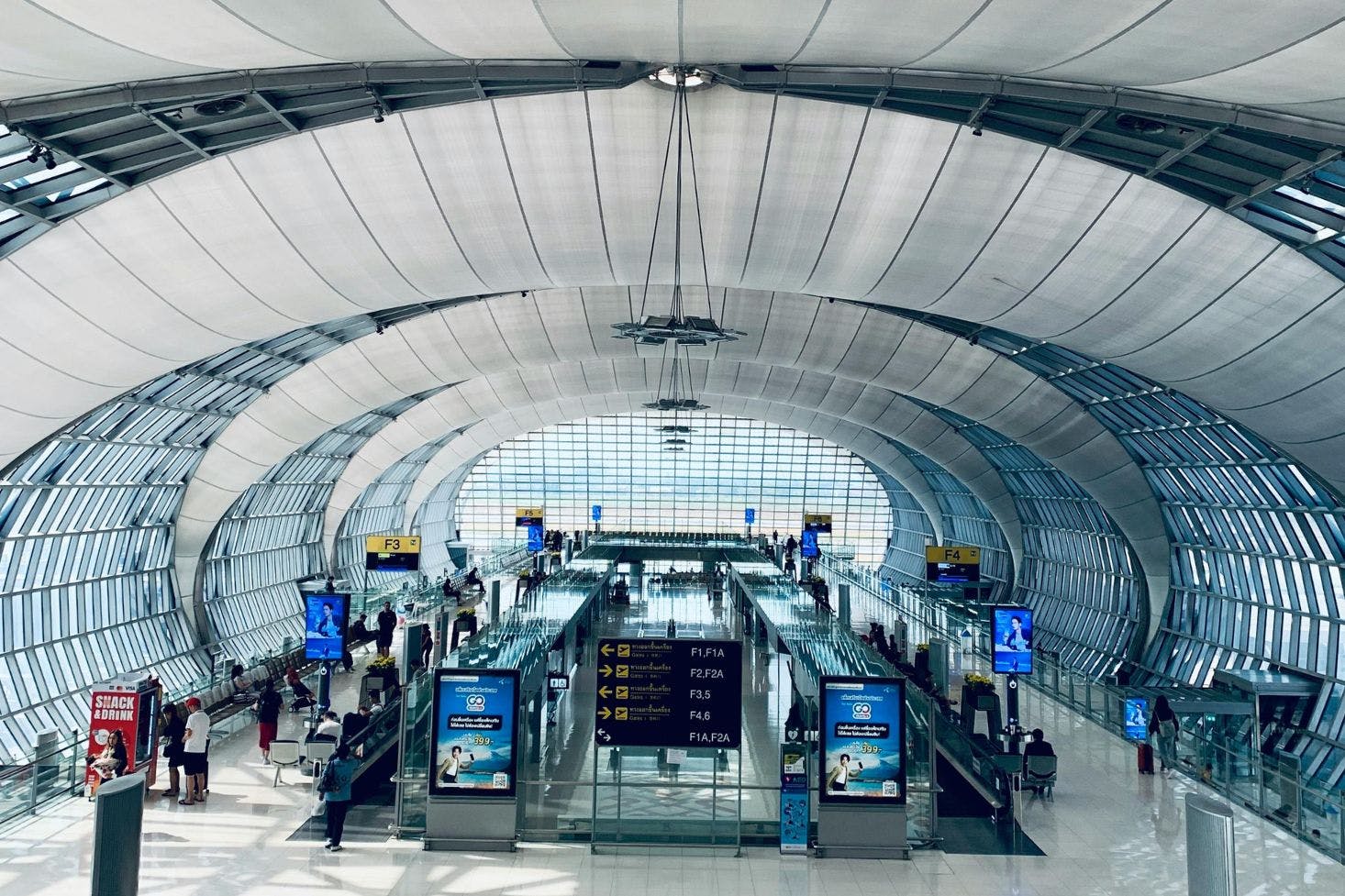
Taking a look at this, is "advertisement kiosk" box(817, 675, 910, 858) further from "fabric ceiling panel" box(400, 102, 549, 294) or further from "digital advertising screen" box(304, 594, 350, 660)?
"fabric ceiling panel" box(400, 102, 549, 294)

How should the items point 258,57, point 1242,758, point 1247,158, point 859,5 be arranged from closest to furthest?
point 859,5 → point 258,57 → point 1242,758 → point 1247,158

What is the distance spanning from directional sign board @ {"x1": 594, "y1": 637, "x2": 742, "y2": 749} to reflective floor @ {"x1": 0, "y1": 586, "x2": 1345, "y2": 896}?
1433 mm

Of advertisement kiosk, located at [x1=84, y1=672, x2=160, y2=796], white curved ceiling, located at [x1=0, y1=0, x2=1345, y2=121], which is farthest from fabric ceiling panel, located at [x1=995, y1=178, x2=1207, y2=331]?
advertisement kiosk, located at [x1=84, y1=672, x2=160, y2=796]

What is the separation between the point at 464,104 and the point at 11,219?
8.93 metres

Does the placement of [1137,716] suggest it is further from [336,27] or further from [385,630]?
[385,630]

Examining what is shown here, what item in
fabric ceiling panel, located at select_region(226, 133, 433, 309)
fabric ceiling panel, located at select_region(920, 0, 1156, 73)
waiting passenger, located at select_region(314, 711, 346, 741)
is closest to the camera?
fabric ceiling panel, located at select_region(920, 0, 1156, 73)

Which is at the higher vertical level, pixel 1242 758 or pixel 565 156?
pixel 565 156

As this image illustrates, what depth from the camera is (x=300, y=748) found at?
15547 mm

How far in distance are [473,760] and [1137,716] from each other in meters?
12.0

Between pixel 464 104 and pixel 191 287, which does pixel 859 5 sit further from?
pixel 191 287

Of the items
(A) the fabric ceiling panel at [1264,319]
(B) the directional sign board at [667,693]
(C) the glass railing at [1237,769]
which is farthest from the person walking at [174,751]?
(A) the fabric ceiling panel at [1264,319]

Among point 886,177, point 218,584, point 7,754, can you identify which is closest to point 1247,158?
point 886,177

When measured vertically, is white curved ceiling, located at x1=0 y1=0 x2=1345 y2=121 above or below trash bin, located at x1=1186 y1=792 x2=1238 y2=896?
above

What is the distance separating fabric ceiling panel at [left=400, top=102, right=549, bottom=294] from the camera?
1959cm
